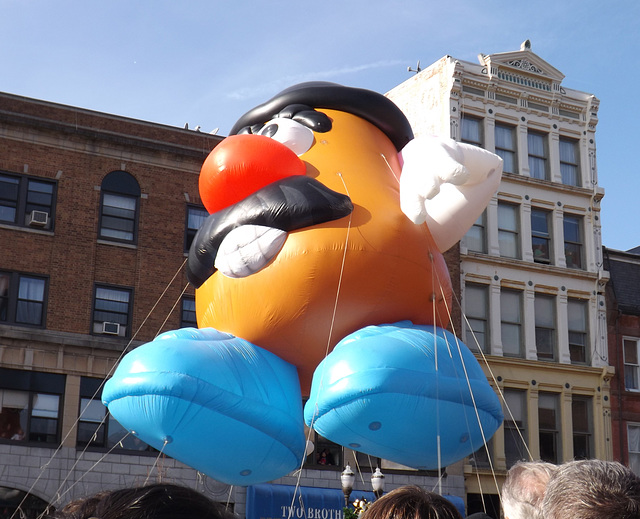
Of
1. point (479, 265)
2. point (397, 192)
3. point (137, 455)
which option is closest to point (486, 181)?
point (397, 192)

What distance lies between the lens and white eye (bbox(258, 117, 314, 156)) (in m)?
8.75

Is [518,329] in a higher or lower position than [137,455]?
higher

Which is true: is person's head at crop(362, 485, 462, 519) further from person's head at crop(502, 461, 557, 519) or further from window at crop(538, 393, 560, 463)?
window at crop(538, 393, 560, 463)

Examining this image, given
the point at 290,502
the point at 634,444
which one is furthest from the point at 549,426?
the point at 290,502

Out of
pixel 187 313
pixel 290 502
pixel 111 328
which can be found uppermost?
pixel 187 313

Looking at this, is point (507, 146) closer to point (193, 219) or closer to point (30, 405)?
point (193, 219)

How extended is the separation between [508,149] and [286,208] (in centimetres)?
1969

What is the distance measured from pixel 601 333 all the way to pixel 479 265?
14.0 feet

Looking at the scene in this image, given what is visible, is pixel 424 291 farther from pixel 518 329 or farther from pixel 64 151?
pixel 518 329

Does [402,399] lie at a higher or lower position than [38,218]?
lower

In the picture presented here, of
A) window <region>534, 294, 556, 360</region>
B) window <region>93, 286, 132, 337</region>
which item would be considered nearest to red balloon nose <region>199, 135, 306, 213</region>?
window <region>93, 286, 132, 337</region>

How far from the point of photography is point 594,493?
221cm

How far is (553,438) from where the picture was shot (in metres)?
25.3

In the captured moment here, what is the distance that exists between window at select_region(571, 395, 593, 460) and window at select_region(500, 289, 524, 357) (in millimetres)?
2263
